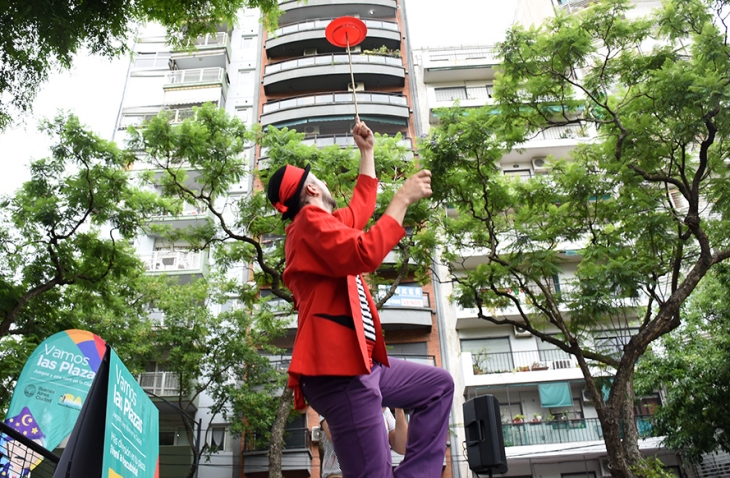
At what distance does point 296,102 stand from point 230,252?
13.4 meters

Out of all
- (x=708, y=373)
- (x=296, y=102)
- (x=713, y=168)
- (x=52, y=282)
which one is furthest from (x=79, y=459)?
(x=296, y=102)

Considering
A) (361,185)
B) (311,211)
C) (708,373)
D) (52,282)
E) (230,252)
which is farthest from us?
(708,373)

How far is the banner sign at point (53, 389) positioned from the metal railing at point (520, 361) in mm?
14745

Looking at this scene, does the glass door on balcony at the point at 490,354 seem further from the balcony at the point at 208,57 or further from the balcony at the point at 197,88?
the balcony at the point at 208,57

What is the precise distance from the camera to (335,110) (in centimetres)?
2497

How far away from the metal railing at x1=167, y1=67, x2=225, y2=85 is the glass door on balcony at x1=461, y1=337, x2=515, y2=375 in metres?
15.3

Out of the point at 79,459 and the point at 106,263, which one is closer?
the point at 79,459

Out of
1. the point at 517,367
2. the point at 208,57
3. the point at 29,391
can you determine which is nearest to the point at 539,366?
the point at 517,367

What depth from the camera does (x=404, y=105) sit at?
25.4 meters

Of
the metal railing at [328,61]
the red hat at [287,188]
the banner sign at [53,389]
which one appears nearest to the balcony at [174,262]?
the metal railing at [328,61]

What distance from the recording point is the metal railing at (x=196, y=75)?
26969 millimetres

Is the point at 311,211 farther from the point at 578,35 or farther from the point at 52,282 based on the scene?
the point at 52,282

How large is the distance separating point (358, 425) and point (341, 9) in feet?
95.3

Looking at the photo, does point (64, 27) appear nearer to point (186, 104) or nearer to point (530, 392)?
point (530, 392)
